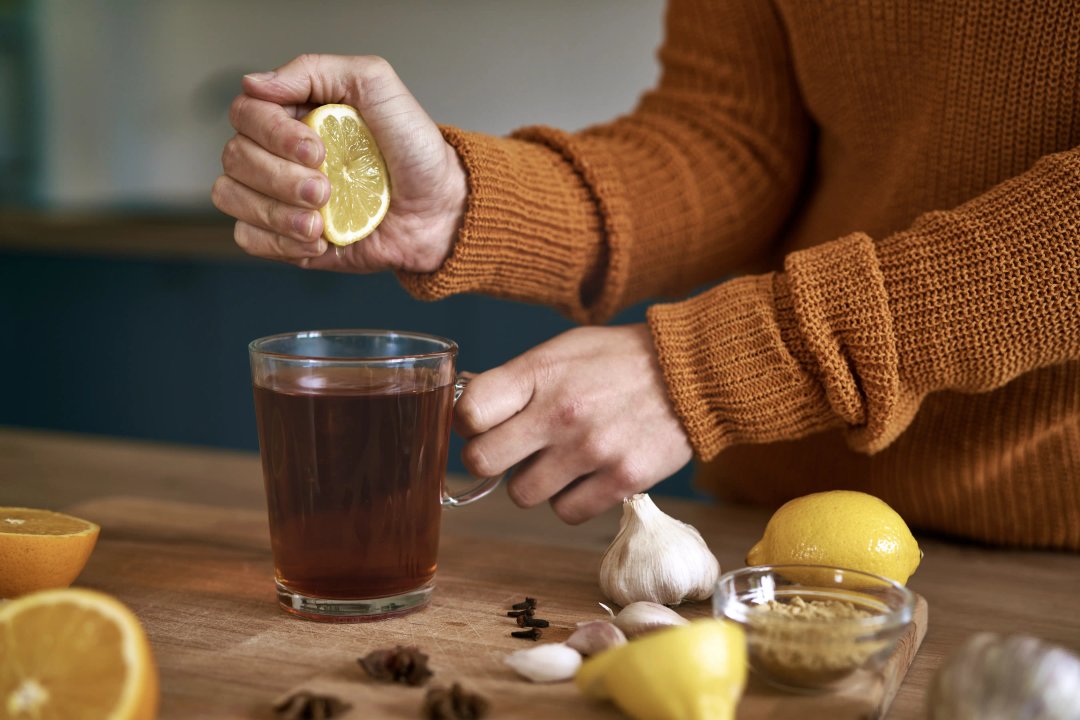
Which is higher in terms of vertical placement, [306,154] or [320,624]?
[306,154]

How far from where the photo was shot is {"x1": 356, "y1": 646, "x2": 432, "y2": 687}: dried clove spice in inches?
26.6

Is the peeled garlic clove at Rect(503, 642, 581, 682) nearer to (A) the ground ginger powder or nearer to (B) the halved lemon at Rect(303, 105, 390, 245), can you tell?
(A) the ground ginger powder

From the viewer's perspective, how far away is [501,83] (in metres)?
3.08

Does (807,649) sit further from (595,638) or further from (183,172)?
(183,172)

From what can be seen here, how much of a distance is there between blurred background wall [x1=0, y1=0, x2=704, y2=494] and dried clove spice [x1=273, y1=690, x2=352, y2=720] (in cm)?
197

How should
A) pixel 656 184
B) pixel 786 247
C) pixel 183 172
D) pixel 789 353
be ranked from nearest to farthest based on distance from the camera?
pixel 789 353
pixel 656 184
pixel 786 247
pixel 183 172

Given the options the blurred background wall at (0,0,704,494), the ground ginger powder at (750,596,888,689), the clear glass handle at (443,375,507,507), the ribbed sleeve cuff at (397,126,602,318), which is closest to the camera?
the ground ginger powder at (750,596,888,689)

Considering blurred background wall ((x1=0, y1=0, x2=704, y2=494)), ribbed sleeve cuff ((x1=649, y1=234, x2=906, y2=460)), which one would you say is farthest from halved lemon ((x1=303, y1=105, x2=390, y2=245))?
blurred background wall ((x1=0, y1=0, x2=704, y2=494))

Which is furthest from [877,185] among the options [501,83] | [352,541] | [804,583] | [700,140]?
[501,83]

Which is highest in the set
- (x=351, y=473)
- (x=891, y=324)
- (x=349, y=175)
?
(x=349, y=175)

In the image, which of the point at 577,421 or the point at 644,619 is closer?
the point at 644,619

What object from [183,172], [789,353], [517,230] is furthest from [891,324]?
[183,172]

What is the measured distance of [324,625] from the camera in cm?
79

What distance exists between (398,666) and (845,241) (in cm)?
48
